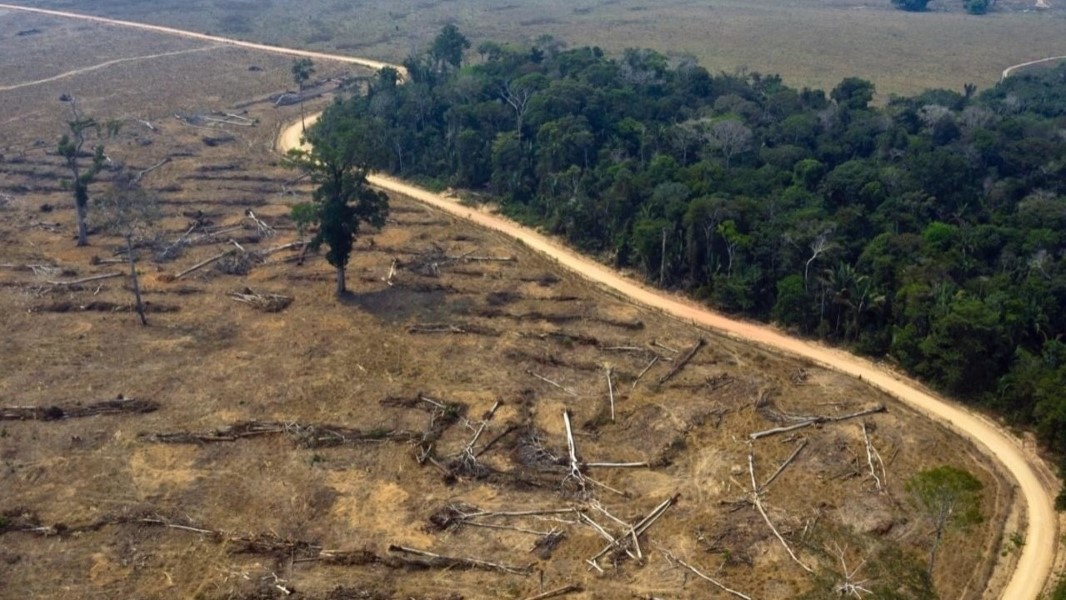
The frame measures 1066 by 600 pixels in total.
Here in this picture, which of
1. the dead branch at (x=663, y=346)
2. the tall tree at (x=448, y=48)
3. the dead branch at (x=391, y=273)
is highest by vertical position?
the tall tree at (x=448, y=48)

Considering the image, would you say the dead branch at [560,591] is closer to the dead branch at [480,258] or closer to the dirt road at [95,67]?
the dead branch at [480,258]

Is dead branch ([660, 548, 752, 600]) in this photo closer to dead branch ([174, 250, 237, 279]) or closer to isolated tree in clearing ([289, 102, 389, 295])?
isolated tree in clearing ([289, 102, 389, 295])

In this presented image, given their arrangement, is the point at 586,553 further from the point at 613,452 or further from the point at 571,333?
the point at 571,333

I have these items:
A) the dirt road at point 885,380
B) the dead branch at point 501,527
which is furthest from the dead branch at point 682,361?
the dead branch at point 501,527

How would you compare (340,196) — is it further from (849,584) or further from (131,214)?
(849,584)

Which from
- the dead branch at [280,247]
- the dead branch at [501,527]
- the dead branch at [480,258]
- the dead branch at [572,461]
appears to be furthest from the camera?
the dead branch at [480,258]

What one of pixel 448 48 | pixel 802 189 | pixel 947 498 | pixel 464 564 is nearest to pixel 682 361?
pixel 464 564
